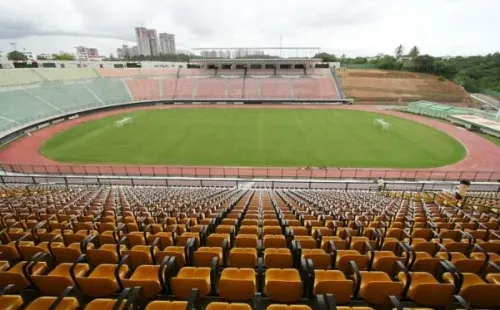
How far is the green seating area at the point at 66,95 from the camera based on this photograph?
140ft

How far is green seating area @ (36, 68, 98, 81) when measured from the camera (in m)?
48.6

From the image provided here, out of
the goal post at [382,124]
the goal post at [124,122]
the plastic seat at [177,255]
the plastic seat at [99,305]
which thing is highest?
the plastic seat at [99,305]

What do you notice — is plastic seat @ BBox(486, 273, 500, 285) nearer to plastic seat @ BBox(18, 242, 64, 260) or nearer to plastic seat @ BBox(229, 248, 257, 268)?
plastic seat @ BBox(229, 248, 257, 268)

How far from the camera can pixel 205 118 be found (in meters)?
40.7

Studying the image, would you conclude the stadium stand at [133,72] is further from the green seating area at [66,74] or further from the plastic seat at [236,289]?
the plastic seat at [236,289]

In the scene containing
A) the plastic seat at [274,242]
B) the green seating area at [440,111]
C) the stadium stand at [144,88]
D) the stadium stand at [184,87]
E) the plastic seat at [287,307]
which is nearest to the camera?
the plastic seat at [287,307]

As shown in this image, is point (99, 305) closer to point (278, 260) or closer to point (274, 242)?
point (278, 260)

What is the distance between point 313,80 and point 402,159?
4277cm

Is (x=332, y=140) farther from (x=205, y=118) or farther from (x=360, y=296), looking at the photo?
(x=360, y=296)

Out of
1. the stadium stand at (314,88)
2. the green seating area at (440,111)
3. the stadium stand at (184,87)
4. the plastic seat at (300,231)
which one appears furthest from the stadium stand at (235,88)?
the plastic seat at (300,231)

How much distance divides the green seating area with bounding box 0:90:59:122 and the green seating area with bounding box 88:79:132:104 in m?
10.9

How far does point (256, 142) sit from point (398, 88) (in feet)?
162

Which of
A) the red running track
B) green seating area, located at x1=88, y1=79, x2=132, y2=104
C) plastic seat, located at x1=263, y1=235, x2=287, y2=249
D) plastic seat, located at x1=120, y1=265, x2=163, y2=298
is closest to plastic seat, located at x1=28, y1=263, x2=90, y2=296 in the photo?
plastic seat, located at x1=120, y1=265, x2=163, y2=298

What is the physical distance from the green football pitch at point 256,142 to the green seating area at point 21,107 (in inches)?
286
